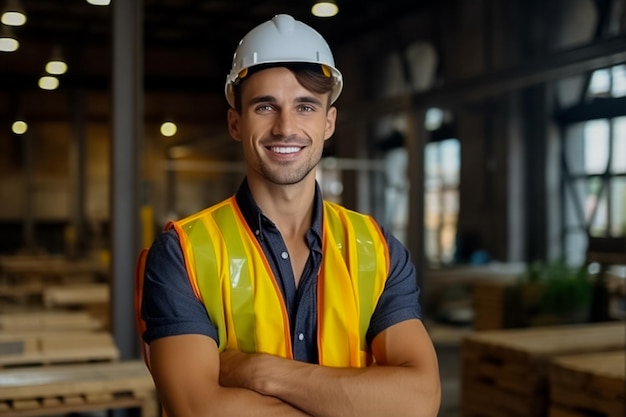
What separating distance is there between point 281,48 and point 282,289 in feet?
1.81

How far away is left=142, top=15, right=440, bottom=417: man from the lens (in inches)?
71.9

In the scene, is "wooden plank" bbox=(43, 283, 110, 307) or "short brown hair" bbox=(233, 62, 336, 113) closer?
"short brown hair" bbox=(233, 62, 336, 113)

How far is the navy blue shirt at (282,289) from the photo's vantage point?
184 centimetres

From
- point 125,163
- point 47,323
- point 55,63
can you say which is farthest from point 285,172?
point 55,63

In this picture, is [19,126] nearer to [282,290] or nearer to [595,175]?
[595,175]

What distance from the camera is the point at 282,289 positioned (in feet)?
6.42

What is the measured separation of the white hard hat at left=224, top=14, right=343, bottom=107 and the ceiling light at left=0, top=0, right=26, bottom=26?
5325 mm

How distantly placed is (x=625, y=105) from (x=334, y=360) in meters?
8.61

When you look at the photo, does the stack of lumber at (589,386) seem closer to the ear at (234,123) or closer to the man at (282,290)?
the man at (282,290)

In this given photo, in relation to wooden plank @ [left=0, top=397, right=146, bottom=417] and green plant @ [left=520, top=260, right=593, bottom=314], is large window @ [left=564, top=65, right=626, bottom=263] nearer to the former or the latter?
green plant @ [left=520, top=260, right=593, bottom=314]

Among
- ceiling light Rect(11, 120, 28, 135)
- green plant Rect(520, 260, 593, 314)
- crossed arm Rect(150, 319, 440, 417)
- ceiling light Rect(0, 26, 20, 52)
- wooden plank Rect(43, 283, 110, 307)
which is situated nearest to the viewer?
crossed arm Rect(150, 319, 440, 417)

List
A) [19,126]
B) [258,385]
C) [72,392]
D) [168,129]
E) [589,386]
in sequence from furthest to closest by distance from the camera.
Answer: [168,129]
[19,126]
[589,386]
[72,392]
[258,385]

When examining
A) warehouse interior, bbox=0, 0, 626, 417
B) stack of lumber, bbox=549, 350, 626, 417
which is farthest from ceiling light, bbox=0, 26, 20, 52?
stack of lumber, bbox=549, 350, 626, 417

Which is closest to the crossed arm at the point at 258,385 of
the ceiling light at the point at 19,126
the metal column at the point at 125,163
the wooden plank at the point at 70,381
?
the wooden plank at the point at 70,381
